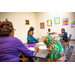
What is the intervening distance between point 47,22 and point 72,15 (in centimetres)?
223

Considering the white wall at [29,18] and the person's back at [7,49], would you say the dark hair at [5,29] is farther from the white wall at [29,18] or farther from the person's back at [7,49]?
the white wall at [29,18]

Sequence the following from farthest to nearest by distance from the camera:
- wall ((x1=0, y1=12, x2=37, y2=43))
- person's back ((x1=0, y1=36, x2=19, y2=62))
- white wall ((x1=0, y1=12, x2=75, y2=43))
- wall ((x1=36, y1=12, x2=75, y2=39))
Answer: wall ((x1=36, y1=12, x2=75, y2=39))
white wall ((x1=0, y1=12, x2=75, y2=43))
wall ((x1=0, y1=12, x2=37, y2=43))
person's back ((x1=0, y1=36, x2=19, y2=62))

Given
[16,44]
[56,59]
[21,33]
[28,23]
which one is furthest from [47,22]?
[16,44]

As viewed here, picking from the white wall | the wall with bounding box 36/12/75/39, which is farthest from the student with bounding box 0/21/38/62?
the wall with bounding box 36/12/75/39

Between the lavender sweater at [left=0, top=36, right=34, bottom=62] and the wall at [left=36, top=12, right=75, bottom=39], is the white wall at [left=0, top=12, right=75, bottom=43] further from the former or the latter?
the lavender sweater at [left=0, top=36, right=34, bottom=62]

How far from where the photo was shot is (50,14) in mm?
6211

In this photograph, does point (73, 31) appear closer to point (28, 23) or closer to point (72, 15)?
point (72, 15)

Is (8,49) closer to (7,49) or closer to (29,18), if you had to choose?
(7,49)

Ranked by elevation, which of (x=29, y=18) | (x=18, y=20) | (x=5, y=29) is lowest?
(x=5, y=29)

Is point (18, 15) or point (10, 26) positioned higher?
point (18, 15)

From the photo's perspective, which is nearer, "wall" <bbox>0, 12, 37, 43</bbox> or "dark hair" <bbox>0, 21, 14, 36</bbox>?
"dark hair" <bbox>0, 21, 14, 36</bbox>

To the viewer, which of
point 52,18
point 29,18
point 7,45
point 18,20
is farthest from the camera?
point 52,18

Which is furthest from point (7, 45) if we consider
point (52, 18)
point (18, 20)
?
point (52, 18)
